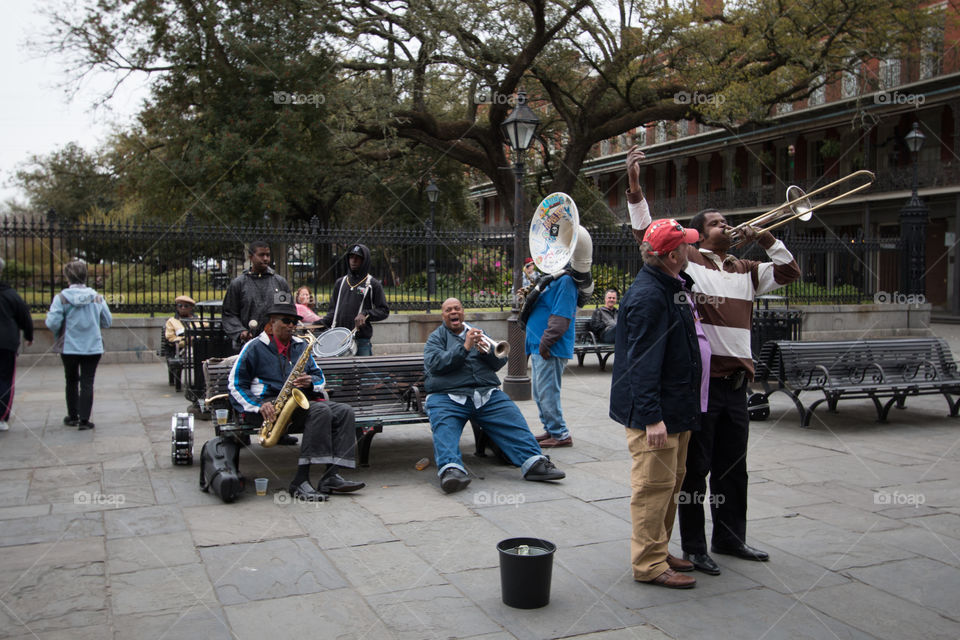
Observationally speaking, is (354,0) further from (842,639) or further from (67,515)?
(842,639)

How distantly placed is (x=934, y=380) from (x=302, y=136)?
15.9 meters

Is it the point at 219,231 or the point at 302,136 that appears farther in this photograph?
the point at 302,136

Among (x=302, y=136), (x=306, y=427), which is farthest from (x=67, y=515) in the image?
(x=302, y=136)

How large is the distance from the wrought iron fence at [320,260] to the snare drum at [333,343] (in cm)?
540

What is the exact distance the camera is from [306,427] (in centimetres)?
589

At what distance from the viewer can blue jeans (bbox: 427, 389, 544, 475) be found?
6.17 metres

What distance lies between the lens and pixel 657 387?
13.3ft

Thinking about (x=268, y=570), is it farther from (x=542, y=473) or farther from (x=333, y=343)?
(x=333, y=343)

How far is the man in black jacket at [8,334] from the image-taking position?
809 cm

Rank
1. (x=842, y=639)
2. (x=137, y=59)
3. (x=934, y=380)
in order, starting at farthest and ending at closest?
1. (x=137, y=59)
2. (x=934, y=380)
3. (x=842, y=639)

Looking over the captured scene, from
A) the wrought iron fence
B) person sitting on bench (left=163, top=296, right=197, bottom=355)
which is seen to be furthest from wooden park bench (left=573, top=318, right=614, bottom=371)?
person sitting on bench (left=163, top=296, right=197, bottom=355)

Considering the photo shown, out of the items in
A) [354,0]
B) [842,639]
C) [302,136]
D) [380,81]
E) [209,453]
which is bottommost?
[842,639]

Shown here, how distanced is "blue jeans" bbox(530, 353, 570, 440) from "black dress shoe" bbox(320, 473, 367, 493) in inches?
84.8

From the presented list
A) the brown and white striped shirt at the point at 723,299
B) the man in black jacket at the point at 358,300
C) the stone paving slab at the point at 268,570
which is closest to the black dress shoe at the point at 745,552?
the brown and white striped shirt at the point at 723,299
